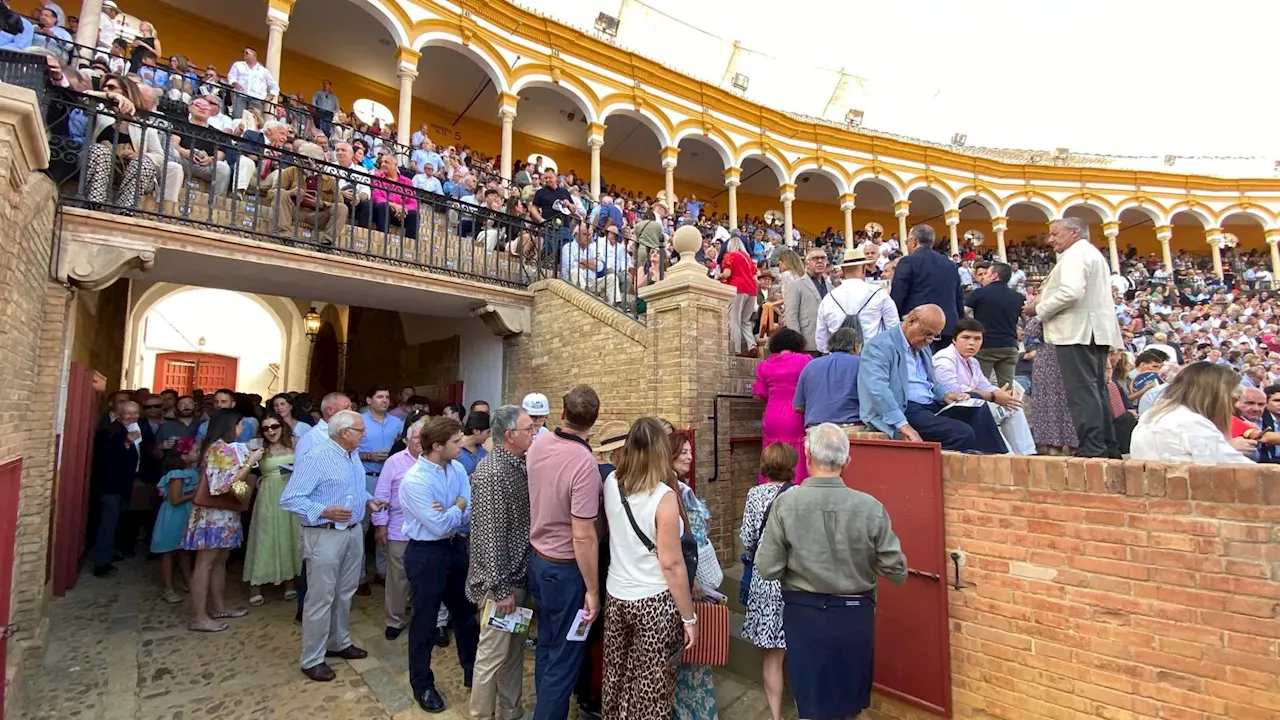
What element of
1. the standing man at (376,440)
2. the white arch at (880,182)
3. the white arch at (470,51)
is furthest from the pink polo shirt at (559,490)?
the white arch at (880,182)

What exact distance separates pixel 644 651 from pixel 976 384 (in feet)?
8.81

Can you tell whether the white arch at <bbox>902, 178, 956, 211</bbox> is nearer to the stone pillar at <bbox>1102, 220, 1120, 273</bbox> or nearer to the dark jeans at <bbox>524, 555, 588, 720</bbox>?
the stone pillar at <bbox>1102, 220, 1120, 273</bbox>

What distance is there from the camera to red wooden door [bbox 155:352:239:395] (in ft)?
57.2

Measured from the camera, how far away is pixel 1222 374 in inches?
98.7

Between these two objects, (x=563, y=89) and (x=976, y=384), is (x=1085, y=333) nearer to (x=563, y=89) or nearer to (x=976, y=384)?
(x=976, y=384)

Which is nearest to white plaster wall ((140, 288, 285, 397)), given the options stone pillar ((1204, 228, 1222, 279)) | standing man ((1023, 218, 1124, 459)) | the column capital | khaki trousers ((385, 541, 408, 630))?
the column capital

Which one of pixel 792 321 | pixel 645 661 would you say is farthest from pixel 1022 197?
pixel 645 661

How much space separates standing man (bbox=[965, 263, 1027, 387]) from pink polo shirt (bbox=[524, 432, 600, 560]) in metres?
3.66

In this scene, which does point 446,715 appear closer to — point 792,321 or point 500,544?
point 500,544

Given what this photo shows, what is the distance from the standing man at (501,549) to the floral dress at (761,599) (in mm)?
1314

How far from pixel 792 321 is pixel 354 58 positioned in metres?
12.5

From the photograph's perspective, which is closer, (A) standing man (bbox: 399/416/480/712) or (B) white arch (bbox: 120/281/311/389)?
(A) standing man (bbox: 399/416/480/712)

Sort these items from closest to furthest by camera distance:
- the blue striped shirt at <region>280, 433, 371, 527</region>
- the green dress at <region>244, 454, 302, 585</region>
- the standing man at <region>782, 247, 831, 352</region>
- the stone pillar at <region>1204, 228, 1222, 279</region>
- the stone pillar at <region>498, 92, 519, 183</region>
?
1. the blue striped shirt at <region>280, 433, 371, 527</region>
2. the green dress at <region>244, 454, 302, 585</region>
3. the standing man at <region>782, 247, 831, 352</region>
4. the stone pillar at <region>498, 92, 519, 183</region>
5. the stone pillar at <region>1204, 228, 1222, 279</region>

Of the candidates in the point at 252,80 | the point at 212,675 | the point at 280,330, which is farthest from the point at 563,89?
the point at 212,675
